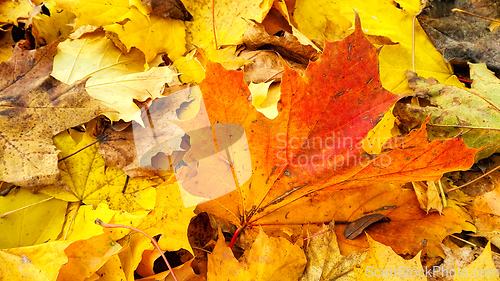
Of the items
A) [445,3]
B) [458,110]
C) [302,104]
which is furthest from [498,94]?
[302,104]

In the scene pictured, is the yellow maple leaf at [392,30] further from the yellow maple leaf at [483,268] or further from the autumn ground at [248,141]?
the yellow maple leaf at [483,268]

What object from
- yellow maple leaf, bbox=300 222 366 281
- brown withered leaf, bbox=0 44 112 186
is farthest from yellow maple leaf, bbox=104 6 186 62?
yellow maple leaf, bbox=300 222 366 281

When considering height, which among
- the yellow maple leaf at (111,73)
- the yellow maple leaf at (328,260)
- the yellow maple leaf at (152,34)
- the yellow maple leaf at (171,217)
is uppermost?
the yellow maple leaf at (152,34)

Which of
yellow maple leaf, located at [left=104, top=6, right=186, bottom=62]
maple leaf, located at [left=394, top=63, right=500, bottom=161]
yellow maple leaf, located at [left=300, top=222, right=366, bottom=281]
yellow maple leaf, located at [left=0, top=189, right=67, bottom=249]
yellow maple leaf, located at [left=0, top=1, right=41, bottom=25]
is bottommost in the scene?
yellow maple leaf, located at [left=300, top=222, right=366, bottom=281]

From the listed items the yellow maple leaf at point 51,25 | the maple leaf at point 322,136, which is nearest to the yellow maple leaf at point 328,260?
the maple leaf at point 322,136

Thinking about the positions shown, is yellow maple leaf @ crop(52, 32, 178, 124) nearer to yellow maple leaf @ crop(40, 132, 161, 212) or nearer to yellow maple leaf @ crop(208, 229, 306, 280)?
yellow maple leaf @ crop(40, 132, 161, 212)
